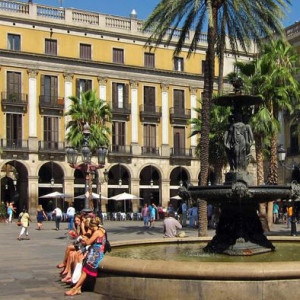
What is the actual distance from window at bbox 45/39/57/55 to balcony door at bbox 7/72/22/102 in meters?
3.35

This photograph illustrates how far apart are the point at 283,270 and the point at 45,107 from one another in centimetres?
4068

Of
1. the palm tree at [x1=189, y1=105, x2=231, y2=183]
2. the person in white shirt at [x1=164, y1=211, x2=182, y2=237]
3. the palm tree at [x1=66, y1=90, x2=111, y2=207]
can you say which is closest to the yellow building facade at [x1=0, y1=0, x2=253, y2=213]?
the palm tree at [x1=66, y1=90, x2=111, y2=207]

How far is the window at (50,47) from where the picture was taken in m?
47.2

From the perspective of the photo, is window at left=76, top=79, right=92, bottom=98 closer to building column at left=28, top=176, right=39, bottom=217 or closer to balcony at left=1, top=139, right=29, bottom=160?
balcony at left=1, top=139, right=29, bottom=160

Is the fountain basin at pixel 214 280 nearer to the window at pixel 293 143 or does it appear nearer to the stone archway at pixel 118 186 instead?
the stone archway at pixel 118 186

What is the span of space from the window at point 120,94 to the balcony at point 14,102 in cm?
817

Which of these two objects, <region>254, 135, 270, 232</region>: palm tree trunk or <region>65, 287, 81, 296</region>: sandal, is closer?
<region>65, 287, 81, 296</region>: sandal

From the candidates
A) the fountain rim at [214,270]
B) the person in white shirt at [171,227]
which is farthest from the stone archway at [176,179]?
the fountain rim at [214,270]

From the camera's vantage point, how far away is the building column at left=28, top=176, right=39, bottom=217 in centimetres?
4516

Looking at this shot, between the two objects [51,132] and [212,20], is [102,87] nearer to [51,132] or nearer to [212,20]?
[51,132]

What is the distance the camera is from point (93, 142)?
40000 mm

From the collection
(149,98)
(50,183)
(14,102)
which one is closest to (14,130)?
(14,102)

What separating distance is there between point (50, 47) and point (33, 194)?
12590mm

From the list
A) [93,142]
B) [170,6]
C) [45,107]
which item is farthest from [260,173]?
[45,107]
